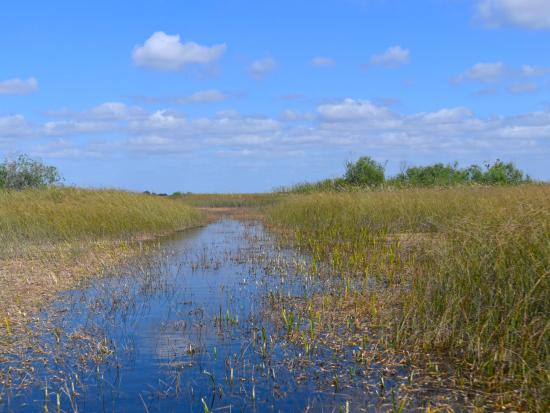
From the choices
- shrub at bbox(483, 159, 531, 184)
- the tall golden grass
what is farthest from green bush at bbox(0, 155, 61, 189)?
shrub at bbox(483, 159, 531, 184)

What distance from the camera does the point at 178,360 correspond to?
23.5 feet

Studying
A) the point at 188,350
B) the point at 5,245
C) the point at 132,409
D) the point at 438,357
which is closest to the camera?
the point at 132,409

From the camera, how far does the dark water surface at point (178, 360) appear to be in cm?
588

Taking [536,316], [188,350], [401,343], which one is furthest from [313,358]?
[536,316]

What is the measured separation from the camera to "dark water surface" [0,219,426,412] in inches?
232

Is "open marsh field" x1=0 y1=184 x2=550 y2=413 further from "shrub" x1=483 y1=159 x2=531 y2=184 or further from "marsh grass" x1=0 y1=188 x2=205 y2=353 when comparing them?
Answer: "shrub" x1=483 y1=159 x2=531 y2=184

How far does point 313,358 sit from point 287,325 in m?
1.27

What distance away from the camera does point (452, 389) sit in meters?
5.91

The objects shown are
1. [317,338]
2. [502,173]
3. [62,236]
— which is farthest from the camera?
[502,173]

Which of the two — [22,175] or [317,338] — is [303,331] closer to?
[317,338]

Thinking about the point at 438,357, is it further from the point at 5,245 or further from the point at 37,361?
the point at 5,245

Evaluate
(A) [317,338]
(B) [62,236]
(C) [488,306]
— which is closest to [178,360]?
(A) [317,338]

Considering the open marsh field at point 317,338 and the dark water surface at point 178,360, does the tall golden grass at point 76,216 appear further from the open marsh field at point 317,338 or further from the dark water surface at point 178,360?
the dark water surface at point 178,360

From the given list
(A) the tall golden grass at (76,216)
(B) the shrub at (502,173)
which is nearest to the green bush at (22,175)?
(A) the tall golden grass at (76,216)
